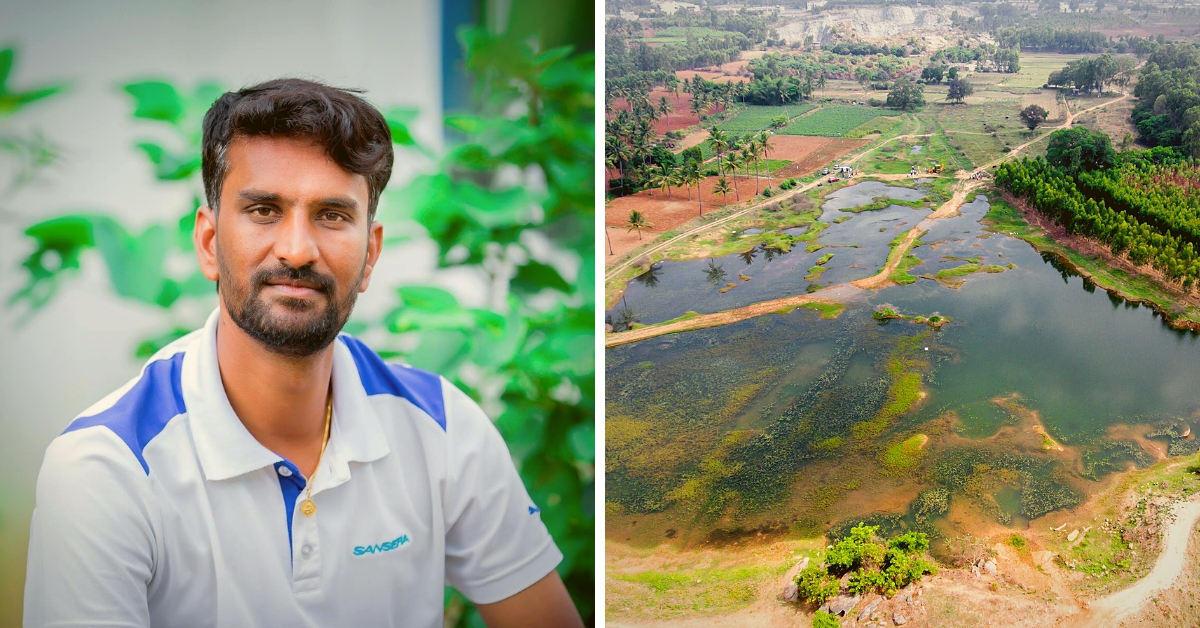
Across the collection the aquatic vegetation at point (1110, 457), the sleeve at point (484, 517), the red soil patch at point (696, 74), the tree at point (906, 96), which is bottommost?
the aquatic vegetation at point (1110, 457)

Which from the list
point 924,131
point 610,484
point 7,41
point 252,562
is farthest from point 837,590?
point 7,41

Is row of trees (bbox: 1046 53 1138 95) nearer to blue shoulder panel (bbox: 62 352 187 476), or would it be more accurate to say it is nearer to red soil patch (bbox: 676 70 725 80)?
red soil patch (bbox: 676 70 725 80)

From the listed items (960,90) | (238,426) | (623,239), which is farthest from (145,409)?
(960,90)

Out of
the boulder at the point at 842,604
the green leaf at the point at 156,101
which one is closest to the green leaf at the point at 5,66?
the green leaf at the point at 156,101

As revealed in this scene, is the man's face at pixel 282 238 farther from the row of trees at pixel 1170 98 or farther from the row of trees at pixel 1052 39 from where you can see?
the row of trees at pixel 1170 98

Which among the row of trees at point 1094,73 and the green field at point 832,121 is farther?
the green field at point 832,121

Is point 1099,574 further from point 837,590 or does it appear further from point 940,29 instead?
point 940,29

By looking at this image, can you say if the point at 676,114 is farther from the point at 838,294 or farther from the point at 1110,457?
the point at 1110,457
